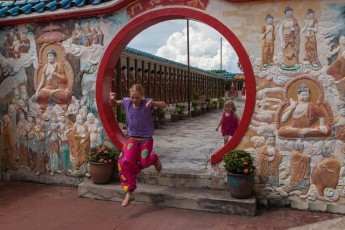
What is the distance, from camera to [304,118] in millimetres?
4680

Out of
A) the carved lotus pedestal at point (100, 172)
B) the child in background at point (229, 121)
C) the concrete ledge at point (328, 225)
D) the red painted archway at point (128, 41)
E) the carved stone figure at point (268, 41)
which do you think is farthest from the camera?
the child in background at point (229, 121)

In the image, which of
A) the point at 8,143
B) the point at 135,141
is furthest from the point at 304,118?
the point at 8,143

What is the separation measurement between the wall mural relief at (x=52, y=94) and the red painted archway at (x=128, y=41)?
163mm

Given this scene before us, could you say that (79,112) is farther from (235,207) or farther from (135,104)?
(235,207)

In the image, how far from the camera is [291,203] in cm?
479

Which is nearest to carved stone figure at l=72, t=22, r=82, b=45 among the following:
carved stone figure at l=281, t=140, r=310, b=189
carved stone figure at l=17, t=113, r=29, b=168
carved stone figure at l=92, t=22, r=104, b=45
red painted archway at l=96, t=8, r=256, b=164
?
carved stone figure at l=92, t=22, r=104, b=45

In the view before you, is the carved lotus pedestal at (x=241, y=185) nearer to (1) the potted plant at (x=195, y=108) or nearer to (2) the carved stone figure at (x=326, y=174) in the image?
(2) the carved stone figure at (x=326, y=174)

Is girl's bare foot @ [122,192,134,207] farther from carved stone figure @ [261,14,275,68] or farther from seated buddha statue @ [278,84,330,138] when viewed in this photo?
carved stone figure @ [261,14,275,68]

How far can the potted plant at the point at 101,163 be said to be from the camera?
543cm

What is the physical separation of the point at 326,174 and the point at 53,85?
4.88 m

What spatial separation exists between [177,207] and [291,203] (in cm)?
168

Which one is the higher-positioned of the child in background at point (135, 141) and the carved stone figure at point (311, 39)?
the carved stone figure at point (311, 39)

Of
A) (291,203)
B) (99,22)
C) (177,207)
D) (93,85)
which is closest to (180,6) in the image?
(99,22)

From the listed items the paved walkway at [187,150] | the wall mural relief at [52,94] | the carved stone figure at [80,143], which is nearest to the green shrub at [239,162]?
the paved walkway at [187,150]
